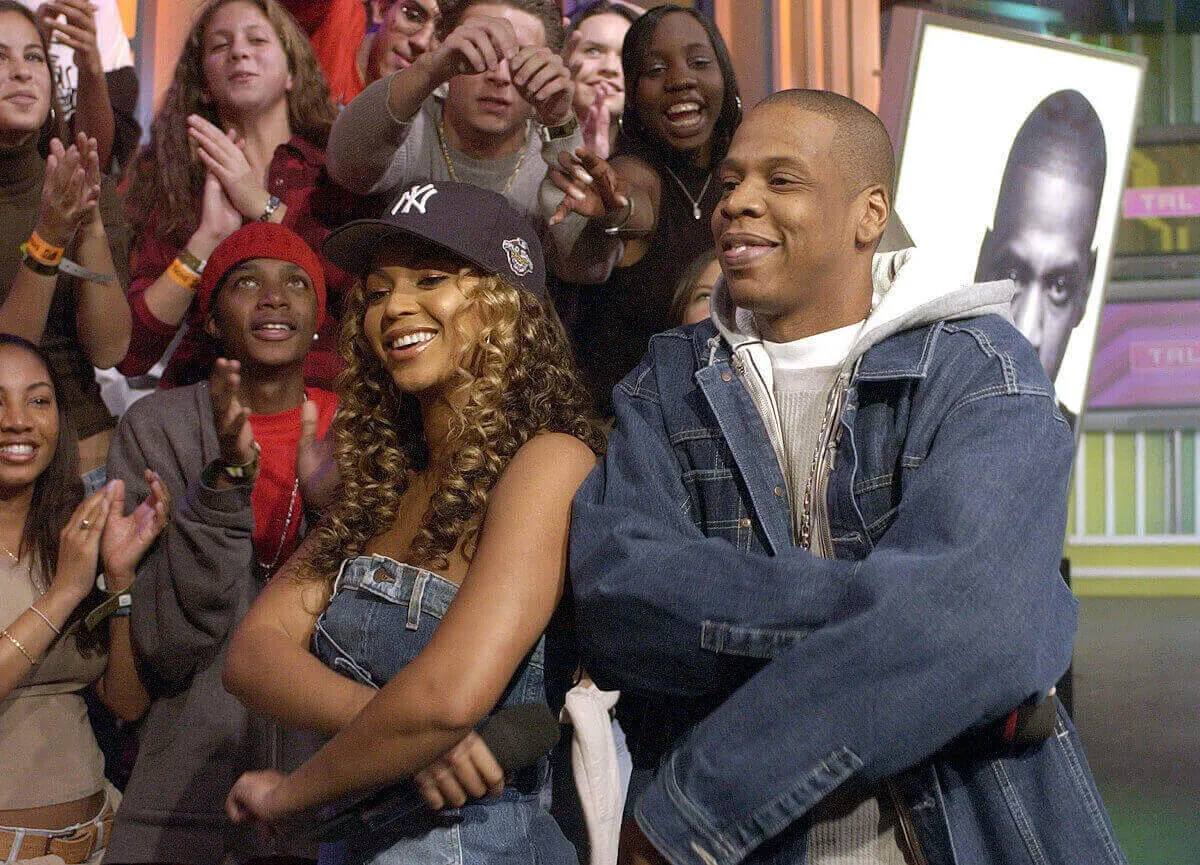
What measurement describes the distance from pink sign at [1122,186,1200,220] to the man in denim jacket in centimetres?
658

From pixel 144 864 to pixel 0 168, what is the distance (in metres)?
1.83

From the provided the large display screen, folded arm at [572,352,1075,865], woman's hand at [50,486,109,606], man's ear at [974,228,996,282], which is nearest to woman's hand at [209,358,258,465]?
woman's hand at [50,486,109,606]

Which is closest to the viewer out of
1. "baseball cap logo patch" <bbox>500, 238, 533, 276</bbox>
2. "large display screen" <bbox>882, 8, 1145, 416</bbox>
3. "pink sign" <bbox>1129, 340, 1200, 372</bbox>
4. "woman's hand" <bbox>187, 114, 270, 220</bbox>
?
"baseball cap logo patch" <bbox>500, 238, 533, 276</bbox>

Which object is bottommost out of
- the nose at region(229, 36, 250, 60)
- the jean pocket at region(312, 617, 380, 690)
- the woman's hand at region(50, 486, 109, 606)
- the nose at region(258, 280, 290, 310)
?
the woman's hand at region(50, 486, 109, 606)

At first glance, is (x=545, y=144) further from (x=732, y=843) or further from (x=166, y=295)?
(x=732, y=843)

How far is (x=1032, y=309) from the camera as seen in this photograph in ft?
11.4

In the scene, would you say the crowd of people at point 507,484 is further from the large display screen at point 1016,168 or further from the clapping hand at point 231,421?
the large display screen at point 1016,168

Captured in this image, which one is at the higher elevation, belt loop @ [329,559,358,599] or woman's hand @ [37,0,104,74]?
woman's hand @ [37,0,104,74]

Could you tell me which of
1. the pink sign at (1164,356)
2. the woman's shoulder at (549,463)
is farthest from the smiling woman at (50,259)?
the pink sign at (1164,356)

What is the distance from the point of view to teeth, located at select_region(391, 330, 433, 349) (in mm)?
1877

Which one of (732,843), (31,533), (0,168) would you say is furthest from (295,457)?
(732,843)

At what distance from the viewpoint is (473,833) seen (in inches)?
65.6

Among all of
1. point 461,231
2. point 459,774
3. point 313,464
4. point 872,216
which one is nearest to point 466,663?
point 459,774

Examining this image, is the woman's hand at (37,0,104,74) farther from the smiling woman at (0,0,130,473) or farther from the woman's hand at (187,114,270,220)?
the woman's hand at (187,114,270,220)
